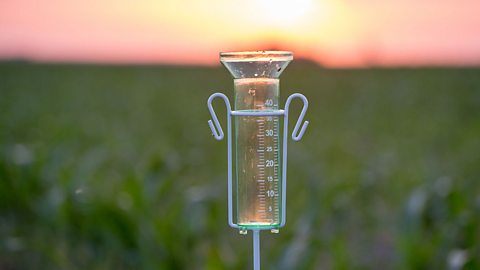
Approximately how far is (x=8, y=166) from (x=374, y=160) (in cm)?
451

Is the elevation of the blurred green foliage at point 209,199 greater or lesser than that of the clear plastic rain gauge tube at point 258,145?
lesser

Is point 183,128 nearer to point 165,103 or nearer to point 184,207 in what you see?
point 165,103

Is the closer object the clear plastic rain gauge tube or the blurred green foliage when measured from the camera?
the clear plastic rain gauge tube

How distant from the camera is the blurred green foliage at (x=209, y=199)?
167 inches

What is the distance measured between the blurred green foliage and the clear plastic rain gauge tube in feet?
4.28

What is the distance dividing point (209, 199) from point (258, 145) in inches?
114

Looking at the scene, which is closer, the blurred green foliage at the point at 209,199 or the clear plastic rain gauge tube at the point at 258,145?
the clear plastic rain gauge tube at the point at 258,145

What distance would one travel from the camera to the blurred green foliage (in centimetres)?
425

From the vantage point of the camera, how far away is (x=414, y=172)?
8.11 meters

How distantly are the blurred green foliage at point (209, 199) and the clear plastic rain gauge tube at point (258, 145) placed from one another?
4.28 ft

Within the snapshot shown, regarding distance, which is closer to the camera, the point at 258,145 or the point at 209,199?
the point at 258,145

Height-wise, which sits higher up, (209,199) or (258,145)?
(258,145)

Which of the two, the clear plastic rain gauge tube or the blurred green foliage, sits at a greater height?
the clear plastic rain gauge tube

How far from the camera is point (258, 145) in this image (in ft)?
7.04
